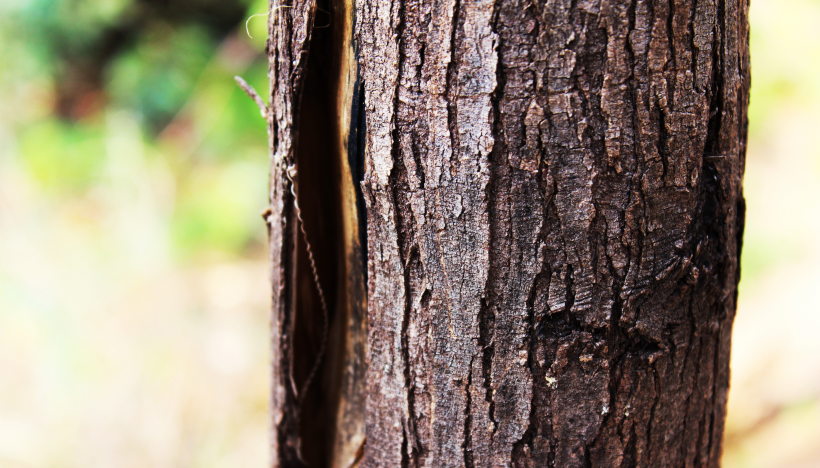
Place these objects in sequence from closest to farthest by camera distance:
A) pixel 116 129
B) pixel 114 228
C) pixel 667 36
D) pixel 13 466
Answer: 1. pixel 667 36
2. pixel 13 466
3. pixel 114 228
4. pixel 116 129

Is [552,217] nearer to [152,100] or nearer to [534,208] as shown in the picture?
[534,208]

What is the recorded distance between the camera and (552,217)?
680 mm

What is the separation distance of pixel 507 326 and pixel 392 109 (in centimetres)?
34

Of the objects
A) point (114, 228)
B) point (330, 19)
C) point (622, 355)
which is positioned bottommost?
point (622, 355)

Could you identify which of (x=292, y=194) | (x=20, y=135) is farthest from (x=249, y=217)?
(x=292, y=194)

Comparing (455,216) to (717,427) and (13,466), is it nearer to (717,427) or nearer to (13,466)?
(717,427)

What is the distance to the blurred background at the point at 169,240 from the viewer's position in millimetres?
2562

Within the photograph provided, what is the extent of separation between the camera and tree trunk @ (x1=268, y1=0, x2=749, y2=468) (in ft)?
2.14

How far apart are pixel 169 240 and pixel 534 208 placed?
3263mm

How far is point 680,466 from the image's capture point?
831 mm

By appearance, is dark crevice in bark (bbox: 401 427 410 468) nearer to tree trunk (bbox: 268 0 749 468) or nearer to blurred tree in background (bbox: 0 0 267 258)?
tree trunk (bbox: 268 0 749 468)

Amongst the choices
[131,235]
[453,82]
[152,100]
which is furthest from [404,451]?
[152,100]

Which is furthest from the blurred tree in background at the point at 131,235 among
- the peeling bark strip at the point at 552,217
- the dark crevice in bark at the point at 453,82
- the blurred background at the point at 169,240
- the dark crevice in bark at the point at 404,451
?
the dark crevice in bark at the point at 453,82

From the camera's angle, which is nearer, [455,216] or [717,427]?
[455,216]
